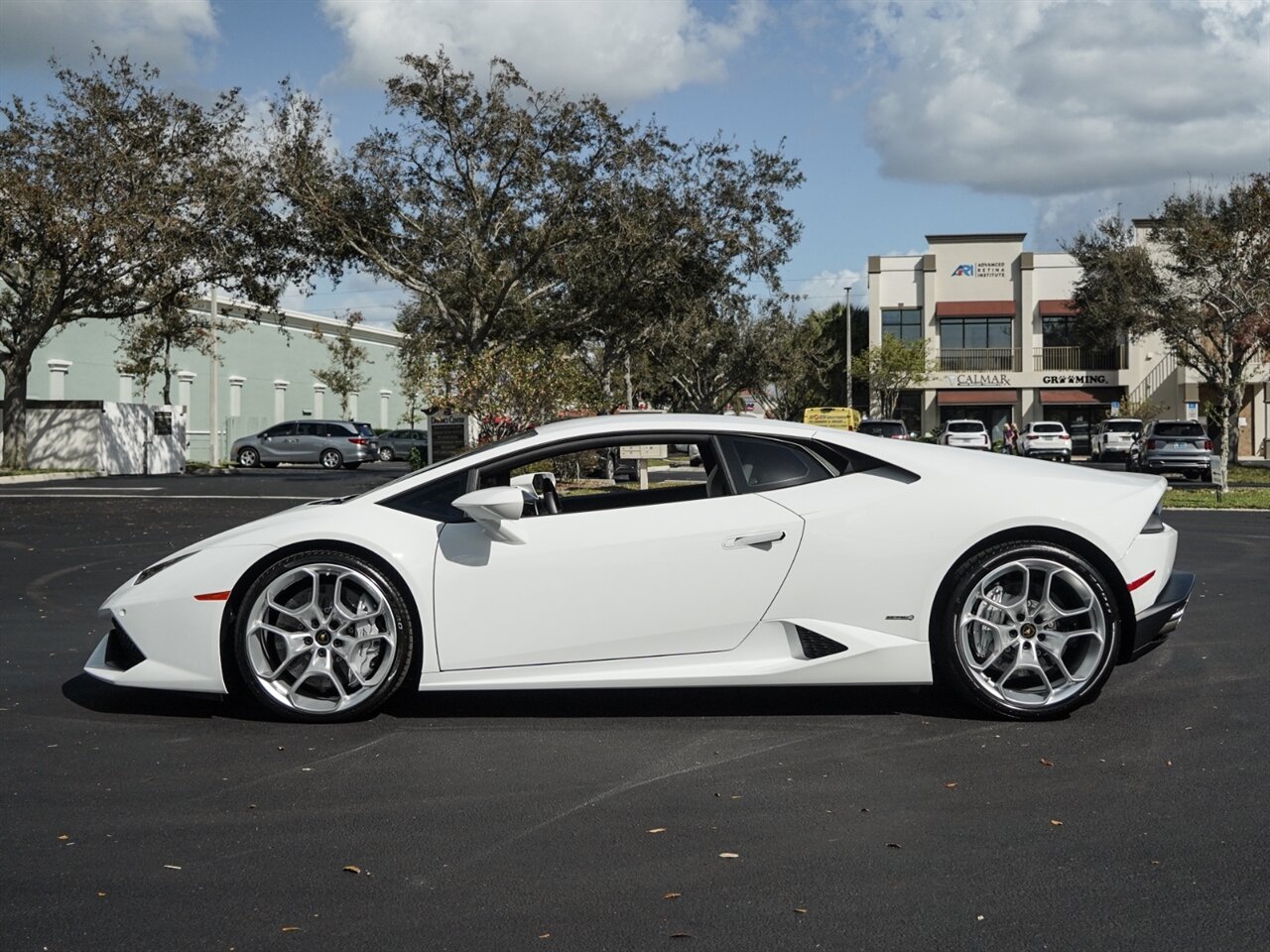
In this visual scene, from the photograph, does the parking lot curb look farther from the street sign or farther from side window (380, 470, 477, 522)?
side window (380, 470, 477, 522)

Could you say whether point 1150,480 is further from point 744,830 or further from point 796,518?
point 744,830

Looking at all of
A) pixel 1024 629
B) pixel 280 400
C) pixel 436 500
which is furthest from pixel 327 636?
pixel 280 400

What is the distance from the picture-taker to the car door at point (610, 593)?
555cm

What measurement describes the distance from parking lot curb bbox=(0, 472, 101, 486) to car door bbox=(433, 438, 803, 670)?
27.5m

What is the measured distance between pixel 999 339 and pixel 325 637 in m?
67.3

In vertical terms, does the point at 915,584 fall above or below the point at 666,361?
below

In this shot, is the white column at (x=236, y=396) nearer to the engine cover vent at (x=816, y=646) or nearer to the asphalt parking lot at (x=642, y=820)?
the asphalt parking lot at (x=642, y=820)

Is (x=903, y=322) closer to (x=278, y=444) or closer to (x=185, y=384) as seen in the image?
(x=185, y=384)

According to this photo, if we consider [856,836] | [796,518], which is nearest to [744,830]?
[856,836]

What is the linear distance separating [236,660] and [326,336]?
197 ft

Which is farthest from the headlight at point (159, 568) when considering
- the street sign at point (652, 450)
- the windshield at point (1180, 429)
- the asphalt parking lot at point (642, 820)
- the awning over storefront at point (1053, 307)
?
the awning over storefront at point (1053, 307)

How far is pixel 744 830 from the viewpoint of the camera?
4.23 m

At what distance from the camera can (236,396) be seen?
56.6 m

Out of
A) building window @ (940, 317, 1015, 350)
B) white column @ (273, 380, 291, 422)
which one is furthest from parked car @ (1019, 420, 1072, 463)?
white column @ (273, 380, 291, 422)
